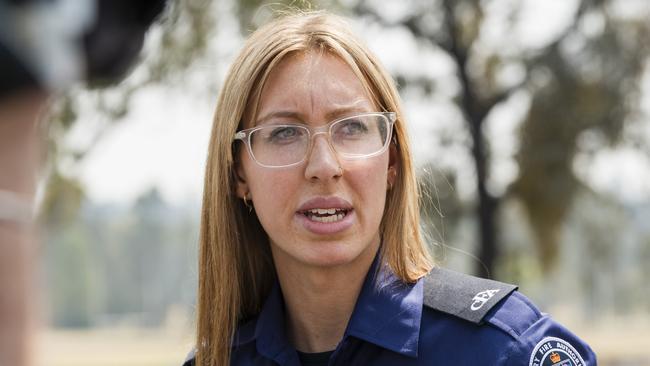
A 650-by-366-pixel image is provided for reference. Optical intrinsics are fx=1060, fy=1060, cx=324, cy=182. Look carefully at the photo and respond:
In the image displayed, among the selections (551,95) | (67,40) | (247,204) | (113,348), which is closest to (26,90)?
(67,40)

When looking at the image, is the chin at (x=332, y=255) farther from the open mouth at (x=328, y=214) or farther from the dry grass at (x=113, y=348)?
the dry grass at (x=113, y=348)

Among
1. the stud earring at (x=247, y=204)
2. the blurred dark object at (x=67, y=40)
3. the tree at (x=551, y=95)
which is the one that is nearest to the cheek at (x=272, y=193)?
the stud earring at (x=247, y=204)

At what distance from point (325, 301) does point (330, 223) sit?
0.26 m

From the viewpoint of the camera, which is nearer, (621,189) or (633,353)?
(621,189)

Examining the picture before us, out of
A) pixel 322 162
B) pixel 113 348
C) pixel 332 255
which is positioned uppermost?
pixel 322 162

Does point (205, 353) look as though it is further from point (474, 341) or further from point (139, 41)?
point (139, 41)

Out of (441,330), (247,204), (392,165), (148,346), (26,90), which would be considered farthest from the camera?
(148,346)

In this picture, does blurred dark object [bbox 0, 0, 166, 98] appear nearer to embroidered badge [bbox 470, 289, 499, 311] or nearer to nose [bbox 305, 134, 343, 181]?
nose [bbox 305, 134, 343, 181]

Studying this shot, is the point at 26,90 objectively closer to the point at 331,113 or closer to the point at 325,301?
the point at 331,113

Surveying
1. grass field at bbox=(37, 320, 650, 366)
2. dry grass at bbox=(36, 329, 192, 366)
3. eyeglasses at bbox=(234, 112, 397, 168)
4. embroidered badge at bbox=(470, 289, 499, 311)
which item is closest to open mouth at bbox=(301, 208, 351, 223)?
eyeglasses at bbox=(234, 112, 397, 168)

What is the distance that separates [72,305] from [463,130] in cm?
1883

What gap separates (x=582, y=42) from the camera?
14391 mm

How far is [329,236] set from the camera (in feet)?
8.46

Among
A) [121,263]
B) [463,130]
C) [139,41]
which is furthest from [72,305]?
[139,41]
